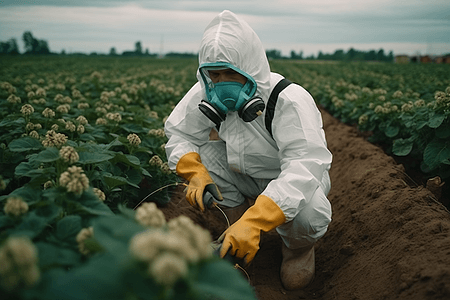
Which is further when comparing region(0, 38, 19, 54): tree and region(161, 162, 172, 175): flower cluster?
region(0, 38, 19, 54): tree

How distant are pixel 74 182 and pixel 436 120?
3.15 metres

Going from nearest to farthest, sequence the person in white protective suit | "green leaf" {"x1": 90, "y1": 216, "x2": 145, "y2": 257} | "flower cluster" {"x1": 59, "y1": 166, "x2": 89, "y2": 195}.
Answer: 1. "green leaf" {"x1": 90, "y1": 216, "x2": 145, "y2": 257}
2. "flower cluster" {"x1": 59, "y1": 166, "x2": 89, "y2": 195}
3. the person in white protective suit

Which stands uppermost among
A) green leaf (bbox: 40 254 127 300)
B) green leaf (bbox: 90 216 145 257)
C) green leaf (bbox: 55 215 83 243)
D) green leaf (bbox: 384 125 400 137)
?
green leaf (bbox: 90 216 145 257)

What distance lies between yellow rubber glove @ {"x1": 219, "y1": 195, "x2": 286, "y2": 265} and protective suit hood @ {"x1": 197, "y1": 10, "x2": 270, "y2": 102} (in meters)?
0.80

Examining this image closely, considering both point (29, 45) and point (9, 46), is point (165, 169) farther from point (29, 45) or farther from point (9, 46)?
point (29, 45)

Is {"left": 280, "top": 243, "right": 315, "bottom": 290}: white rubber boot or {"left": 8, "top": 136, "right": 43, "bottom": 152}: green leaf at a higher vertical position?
{"left": 8, "top": 136, "right": 43, "bottom": 152}: green leaf

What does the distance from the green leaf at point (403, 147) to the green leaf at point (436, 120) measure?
52 centimetres

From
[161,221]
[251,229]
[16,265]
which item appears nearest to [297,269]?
[251,229]

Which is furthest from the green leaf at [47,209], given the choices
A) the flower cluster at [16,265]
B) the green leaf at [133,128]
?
the green leaf at [133,128]

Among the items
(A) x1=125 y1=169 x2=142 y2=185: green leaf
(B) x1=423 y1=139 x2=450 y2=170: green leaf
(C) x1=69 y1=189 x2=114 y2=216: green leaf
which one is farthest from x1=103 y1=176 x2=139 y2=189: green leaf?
(B) x1=423 y1=139 x2=450 y2=170: green leaf

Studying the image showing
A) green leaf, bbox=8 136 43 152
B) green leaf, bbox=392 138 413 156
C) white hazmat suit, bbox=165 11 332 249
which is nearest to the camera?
white hazmat suit, bbox=165 11 332 249

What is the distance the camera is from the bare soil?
1.93 meters

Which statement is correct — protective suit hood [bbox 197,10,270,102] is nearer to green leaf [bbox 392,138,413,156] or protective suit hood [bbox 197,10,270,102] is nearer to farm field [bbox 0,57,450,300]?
farm field [bbox 0,57,450,300]

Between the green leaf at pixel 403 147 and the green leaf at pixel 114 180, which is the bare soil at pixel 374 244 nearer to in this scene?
the green leaf at pixel 403 147
